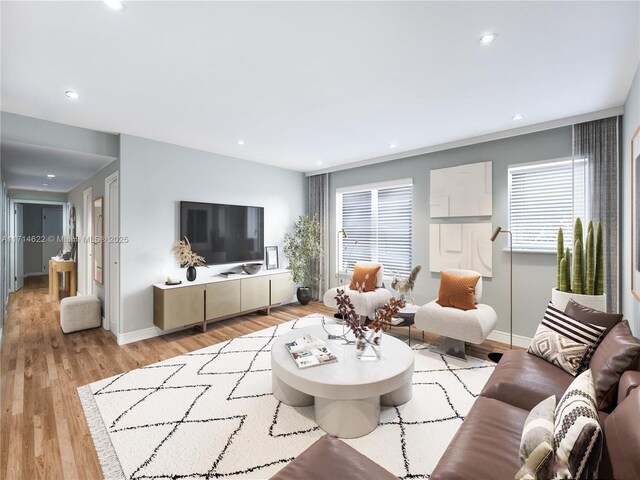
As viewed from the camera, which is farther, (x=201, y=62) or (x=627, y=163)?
(x=627, y=163)

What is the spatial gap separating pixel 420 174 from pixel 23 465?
15.5ft

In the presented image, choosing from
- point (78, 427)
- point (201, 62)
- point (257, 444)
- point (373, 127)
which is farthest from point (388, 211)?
point (78, 427)

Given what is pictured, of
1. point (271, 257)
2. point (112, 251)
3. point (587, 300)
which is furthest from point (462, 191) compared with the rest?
point (112, 251)

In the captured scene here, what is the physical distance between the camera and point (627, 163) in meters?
2.68

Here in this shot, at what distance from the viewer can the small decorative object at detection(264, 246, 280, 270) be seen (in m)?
5.31

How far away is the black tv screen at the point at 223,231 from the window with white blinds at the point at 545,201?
3678 mm

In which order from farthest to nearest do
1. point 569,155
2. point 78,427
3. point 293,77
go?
point 569,155 < point 293,77 < point 78,427

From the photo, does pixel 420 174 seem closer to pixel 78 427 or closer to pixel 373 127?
pixel 373 127

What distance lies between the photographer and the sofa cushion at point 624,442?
0.89 meters

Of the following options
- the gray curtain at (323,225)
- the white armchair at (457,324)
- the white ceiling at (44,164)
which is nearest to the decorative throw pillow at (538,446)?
the white armchair at (457,324)

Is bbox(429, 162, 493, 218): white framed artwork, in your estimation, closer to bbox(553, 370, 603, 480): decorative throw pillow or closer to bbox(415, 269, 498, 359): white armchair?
bbox(415, 269, 498, 359): white armchair

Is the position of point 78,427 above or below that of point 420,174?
Result: below

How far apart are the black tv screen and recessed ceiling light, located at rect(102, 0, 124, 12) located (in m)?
2.76

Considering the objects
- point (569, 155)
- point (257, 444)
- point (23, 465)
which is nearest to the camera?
point (23, 465)
